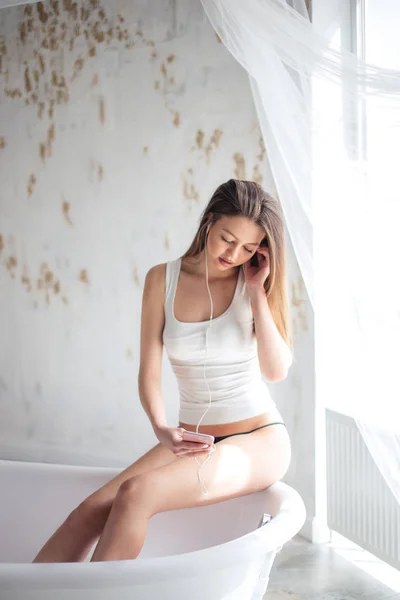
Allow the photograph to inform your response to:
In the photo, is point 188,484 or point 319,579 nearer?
point 188,484

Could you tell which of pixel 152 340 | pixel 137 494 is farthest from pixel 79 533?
pixel 152 340

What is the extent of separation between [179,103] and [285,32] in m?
1.66

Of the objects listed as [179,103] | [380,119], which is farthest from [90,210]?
[380,119]

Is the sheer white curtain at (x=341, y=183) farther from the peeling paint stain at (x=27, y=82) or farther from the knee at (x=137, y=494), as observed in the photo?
the peeling paint stain at (x=27, y=82)

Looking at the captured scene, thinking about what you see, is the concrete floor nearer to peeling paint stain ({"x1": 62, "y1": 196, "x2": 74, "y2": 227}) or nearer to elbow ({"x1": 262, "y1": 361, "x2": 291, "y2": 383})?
elbow ({"x1": 262, "y1": 361, "x2": 291, "y2": 383})

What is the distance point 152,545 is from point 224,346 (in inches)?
32.0

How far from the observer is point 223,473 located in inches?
75.2

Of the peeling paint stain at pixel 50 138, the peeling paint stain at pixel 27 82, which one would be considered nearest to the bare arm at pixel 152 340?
the peeling paint stain at pixel 50 138

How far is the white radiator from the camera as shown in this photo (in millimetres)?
2721

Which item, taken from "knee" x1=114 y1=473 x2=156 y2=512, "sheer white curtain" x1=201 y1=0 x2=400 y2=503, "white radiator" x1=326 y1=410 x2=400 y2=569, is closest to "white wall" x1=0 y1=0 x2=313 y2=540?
"white radiator" x1=326 y1=410 x2=400 y2=569

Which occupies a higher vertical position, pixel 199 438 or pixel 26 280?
pixel 26 280

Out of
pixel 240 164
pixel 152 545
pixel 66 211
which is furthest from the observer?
pixel 66 211

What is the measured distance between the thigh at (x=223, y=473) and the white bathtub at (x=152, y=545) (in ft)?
0.33

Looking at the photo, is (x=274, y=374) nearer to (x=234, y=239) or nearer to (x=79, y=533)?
(x=234, y=239)
